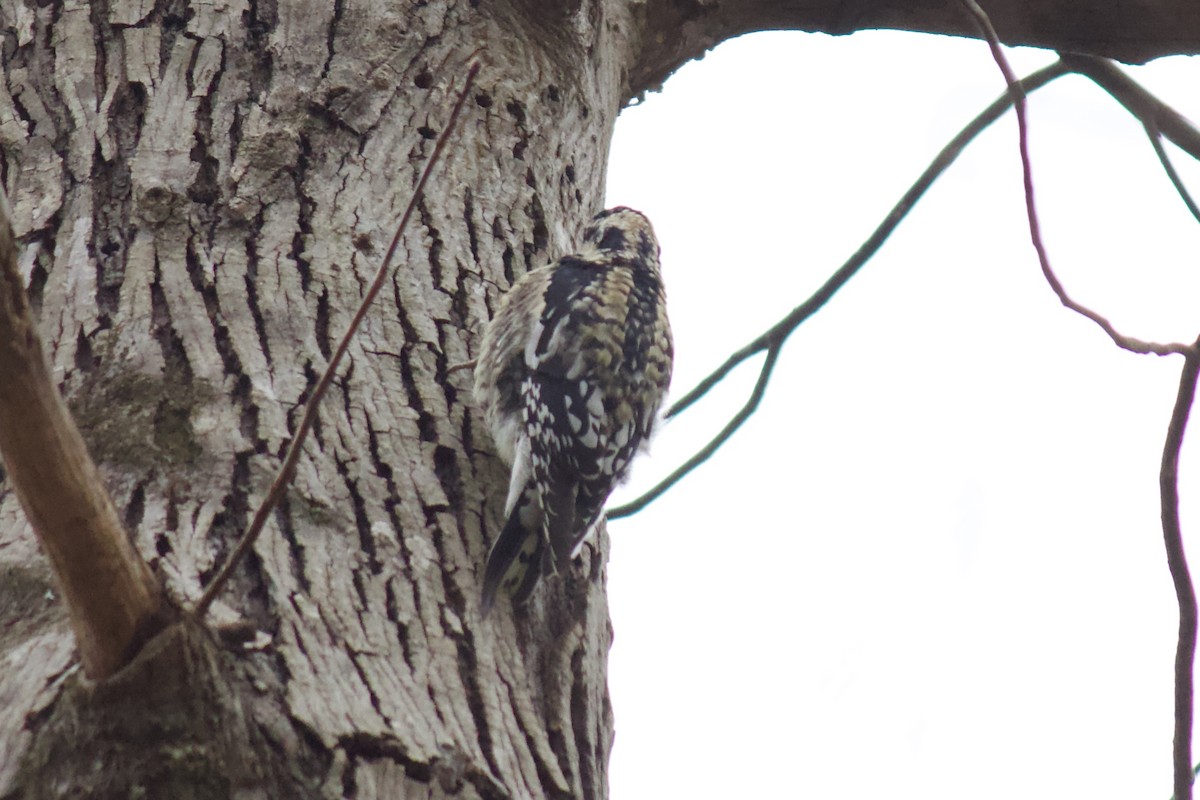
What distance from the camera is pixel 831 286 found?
12.7 feet

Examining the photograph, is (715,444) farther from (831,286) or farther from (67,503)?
(67,503)

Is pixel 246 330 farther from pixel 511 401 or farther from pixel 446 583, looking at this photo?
pixel 511 401

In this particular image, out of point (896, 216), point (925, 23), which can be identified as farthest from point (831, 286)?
point (925, 23)

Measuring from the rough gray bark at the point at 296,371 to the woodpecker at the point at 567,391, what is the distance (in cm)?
6

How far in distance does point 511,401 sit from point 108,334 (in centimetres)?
99

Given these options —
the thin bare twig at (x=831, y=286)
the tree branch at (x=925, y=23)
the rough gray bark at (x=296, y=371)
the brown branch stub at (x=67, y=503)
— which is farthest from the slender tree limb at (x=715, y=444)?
the brown branch stub at (x=67, y=503)

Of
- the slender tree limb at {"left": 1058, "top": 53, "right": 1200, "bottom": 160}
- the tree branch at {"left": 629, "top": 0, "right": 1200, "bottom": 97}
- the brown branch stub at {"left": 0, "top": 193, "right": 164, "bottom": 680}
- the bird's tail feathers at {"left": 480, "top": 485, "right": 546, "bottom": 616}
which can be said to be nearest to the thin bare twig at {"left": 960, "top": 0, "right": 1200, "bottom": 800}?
the bird's tail feathers at {"left": 480, "top": 485, "right": 546, "bottom": 616}

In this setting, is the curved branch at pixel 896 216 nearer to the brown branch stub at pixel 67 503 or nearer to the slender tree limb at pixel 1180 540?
the slender tree limb at pixel 1180 540

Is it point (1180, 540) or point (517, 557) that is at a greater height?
point (1180, 540)

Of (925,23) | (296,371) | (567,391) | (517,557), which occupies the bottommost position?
(517,557)

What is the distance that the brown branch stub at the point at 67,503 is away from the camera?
148cm

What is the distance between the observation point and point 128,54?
292cm

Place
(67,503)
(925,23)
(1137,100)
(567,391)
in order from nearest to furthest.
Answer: (67,503)
(567,391)
(1137,100)
(925,23)

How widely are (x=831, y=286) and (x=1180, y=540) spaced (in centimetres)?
172
